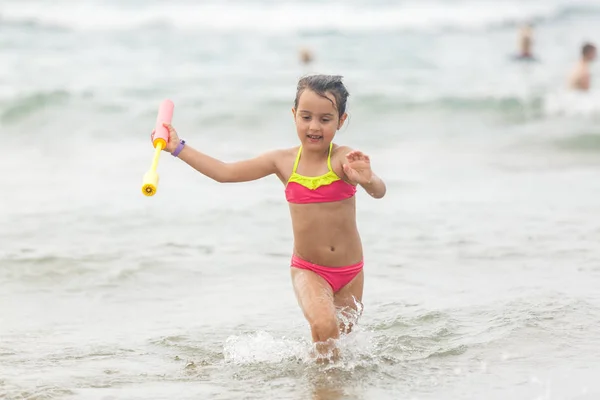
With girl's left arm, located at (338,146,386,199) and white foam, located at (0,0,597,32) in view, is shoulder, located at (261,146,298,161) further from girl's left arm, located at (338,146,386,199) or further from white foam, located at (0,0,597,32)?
white foam, located at (0,0,597,32)

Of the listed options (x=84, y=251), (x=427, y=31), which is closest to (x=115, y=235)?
(x=84, y=251)

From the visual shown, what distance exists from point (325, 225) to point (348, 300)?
41 centimetres

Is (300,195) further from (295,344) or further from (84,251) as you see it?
(84,251)

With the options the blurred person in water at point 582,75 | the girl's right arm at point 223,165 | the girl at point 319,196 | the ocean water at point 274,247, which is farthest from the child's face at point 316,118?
the blurred person in water at point 582,75

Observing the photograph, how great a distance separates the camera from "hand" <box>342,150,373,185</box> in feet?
14.6

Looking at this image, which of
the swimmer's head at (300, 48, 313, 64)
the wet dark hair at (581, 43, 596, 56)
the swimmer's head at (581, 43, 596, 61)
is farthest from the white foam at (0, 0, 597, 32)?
the wet dark hair at (581, 43, 596, 56)

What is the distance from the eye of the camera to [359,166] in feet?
14.7

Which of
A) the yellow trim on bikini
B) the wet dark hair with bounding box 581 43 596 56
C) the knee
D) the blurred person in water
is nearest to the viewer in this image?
the knee

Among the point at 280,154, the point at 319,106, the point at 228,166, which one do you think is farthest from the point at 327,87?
the point at 228,166

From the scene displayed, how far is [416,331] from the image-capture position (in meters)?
5.39

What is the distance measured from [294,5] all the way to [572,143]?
21843mm

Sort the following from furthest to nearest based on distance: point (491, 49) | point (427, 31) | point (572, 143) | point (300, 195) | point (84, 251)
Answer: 1. point (427, 31)
2. point (491, 49)
3. point (572, 143)
4. point (84, 251)
5. point (300, 195)

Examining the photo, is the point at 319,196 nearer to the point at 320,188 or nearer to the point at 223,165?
the point at 320,188

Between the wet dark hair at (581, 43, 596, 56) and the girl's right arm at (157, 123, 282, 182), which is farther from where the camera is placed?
the wet dark hair at (581, 43, 596, 56)
